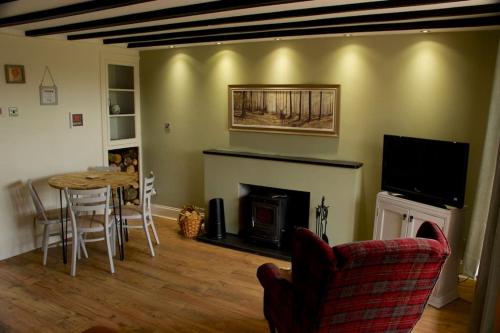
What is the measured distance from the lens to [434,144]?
11.1ft

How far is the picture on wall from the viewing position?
424 cm

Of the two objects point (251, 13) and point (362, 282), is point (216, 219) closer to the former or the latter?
point (251, 13)

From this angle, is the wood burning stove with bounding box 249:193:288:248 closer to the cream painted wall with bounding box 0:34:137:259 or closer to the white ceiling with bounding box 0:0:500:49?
the white ceiling with bounding box 0:0:500:49

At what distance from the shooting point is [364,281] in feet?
6.57

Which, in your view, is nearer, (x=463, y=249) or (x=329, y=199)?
(x=463, y=249)

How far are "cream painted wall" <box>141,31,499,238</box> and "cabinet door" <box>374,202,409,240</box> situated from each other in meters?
0.41

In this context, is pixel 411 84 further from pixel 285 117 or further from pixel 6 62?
pixel 6 62

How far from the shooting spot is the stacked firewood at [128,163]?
5418 millimetres

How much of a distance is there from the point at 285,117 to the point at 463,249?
2.19 meters

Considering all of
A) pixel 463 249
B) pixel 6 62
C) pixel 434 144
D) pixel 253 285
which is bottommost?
pixel 253 285

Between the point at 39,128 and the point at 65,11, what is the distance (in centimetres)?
180

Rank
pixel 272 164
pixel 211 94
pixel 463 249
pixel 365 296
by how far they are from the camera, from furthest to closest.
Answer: pixel 211 94, pixel 272 164, pixel 463 249, pixel 365 296

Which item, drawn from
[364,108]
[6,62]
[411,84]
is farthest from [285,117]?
[6,62]

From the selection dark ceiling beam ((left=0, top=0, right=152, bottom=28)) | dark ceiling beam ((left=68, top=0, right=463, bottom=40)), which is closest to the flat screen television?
dark ceiling beam ((left=68, top=0, right=463, bottom=40))
